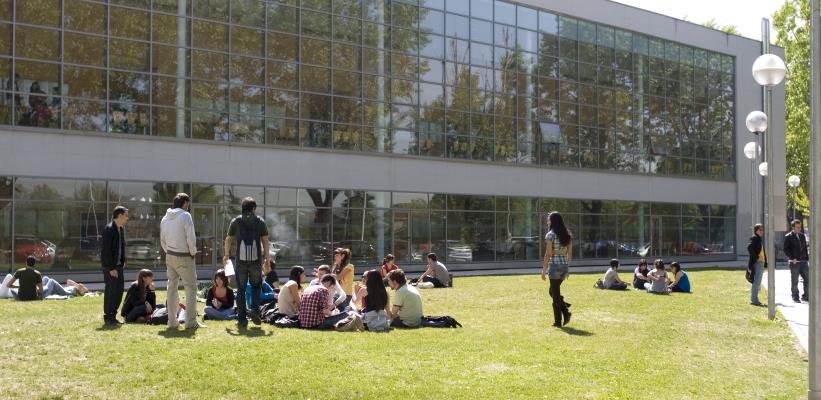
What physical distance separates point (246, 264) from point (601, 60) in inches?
1267

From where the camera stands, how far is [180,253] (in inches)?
467

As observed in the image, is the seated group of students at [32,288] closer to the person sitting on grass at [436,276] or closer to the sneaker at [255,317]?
the sneaker at [255,317]

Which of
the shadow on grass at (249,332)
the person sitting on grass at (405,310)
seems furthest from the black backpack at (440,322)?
the shadow on grass at (249,332)

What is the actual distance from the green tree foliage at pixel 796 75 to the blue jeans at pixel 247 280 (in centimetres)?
5720

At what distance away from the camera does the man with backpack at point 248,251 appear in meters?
12.3

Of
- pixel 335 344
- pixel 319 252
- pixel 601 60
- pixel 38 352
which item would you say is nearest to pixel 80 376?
pixel 38 352

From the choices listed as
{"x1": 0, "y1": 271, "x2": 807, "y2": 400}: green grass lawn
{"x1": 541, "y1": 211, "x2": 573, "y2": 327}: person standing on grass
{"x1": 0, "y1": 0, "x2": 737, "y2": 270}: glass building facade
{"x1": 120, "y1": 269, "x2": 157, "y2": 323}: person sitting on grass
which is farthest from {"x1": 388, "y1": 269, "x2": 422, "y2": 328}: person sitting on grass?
{"x1": 0, "y1": 0, "x2": 737, "y2": 270}: glass building facade

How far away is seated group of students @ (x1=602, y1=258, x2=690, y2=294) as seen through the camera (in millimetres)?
20375

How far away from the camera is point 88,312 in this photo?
14477 mm

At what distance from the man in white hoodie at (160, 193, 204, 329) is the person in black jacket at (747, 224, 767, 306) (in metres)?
11.6

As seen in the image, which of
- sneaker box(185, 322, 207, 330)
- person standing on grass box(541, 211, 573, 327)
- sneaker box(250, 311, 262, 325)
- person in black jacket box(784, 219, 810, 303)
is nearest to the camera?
sneaker box(185, 322, 207, 330)

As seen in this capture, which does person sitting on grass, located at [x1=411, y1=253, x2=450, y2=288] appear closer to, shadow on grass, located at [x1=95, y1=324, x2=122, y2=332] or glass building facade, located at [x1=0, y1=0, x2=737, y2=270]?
glass building facade, located at [x1=0, y1=0, x2=737, y2=270]

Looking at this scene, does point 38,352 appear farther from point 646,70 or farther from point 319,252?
point 646,70

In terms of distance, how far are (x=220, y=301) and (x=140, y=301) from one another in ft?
4.50
